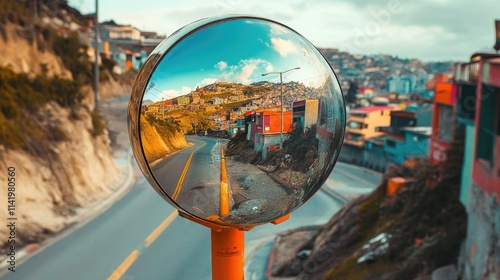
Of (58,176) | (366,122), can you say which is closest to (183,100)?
(58,176)

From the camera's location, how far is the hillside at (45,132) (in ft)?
29.5

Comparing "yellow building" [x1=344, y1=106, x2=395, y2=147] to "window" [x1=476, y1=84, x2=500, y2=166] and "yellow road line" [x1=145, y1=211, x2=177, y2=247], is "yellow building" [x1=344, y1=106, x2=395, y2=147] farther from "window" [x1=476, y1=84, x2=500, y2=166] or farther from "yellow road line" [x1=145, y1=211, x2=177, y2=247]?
"window" [x1=476, y1=84, x2=500, y2=166]

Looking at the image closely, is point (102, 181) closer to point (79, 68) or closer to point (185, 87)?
point (79, 68)

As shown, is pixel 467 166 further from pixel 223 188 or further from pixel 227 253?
pixel 223 188

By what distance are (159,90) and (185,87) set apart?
0.06 m

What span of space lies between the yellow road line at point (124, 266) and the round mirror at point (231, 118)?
458 cm

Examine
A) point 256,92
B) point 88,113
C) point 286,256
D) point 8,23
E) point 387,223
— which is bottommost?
point 286,256

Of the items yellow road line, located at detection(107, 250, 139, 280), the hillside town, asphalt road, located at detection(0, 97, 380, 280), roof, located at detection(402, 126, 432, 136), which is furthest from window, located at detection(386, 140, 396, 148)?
yellow road line, located at detection(107, 250, 139, 280)

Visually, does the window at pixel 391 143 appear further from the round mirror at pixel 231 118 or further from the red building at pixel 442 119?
the round mirror at pixel 231 118

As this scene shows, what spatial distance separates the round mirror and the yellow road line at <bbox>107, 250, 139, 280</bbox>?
4580 millimetres

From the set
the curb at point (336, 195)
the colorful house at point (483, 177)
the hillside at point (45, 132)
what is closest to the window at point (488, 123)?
the colorful house at point (483, 177)

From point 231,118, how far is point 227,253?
39cm

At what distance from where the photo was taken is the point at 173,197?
4.46 feet

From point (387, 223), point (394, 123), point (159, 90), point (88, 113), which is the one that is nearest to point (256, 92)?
point (159, 90)
